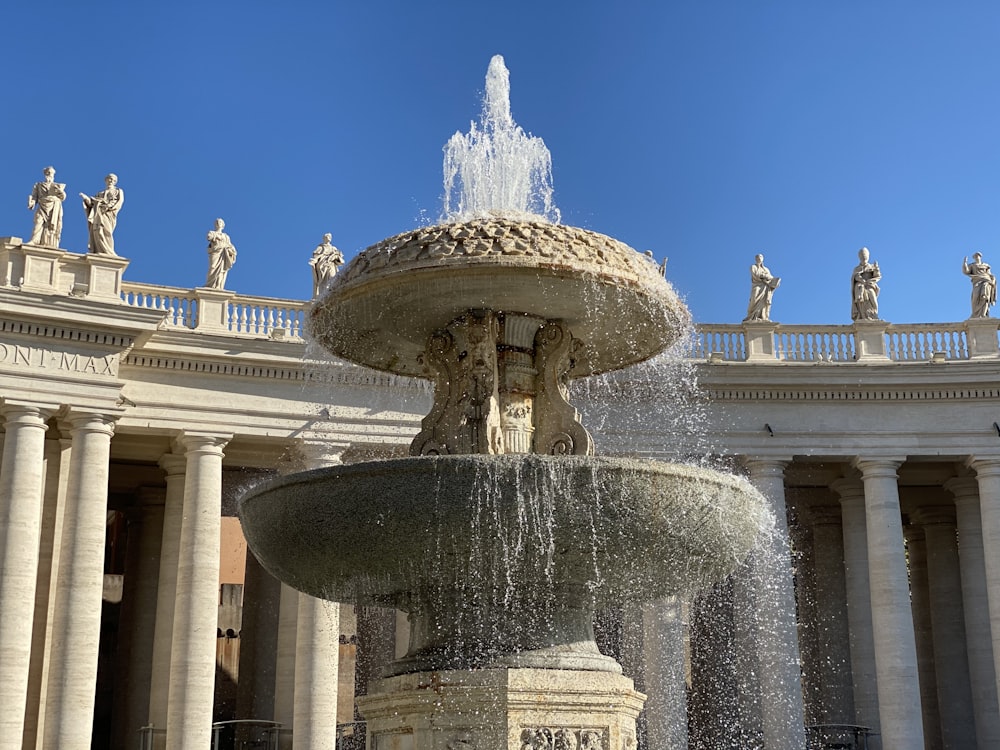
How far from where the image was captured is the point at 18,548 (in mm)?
30516

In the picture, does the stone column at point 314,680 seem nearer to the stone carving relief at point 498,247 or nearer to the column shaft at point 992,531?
the column shaft at point 992,531

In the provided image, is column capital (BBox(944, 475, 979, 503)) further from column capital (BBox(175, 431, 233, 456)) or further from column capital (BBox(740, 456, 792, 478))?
column capital (BBox(175, 431, 233, 456))

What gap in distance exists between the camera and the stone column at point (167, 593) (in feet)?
112

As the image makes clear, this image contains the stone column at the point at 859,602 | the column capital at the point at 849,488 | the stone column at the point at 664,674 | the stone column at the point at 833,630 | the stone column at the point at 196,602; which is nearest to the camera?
the stone column at the point at 196,602

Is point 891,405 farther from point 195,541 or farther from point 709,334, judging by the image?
point 195,541

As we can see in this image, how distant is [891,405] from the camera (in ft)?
124

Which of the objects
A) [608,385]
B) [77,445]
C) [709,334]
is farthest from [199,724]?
[709,334]

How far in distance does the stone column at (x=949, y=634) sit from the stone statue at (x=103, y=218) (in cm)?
2578

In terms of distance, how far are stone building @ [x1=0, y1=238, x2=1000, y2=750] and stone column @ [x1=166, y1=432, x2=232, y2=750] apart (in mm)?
54

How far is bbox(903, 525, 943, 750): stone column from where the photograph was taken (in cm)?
4296

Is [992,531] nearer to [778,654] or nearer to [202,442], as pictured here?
[778,654]

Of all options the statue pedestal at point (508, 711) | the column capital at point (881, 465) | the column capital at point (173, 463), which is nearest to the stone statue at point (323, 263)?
the column capital at point (173, 463)

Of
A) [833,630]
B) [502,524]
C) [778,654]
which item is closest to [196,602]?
[778,654]

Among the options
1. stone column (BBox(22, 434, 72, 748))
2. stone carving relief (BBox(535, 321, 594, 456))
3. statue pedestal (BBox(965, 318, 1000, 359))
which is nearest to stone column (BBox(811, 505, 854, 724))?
statue pedestal (BBox(965, 318, 1000, 359))
